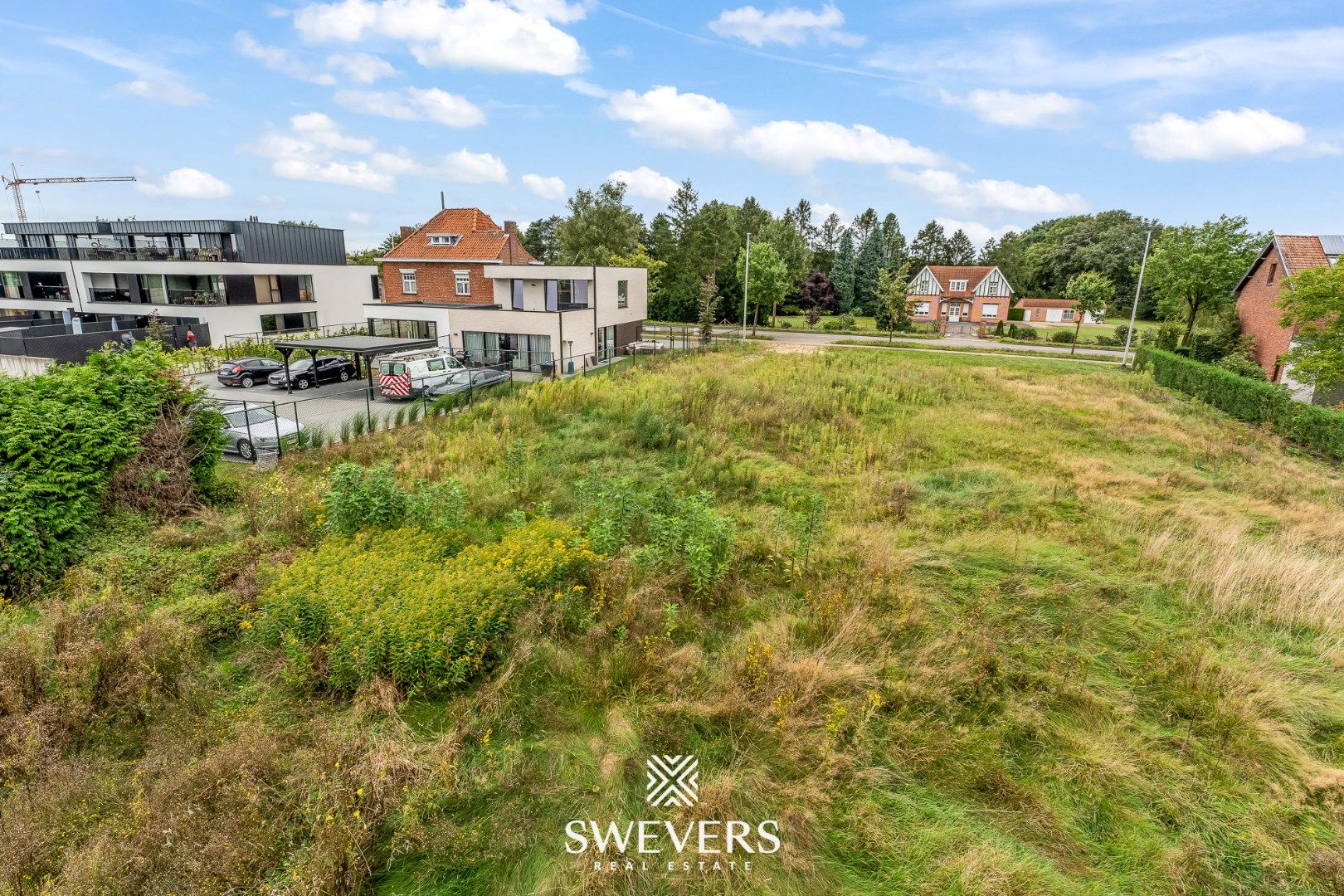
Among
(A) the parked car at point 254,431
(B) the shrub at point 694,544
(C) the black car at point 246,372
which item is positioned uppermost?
(C) the black car at point 246,372

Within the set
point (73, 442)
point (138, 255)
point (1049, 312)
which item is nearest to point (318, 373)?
point (73, 442)

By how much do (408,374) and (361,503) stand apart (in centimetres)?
1448

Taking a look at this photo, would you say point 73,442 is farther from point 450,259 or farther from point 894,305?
point 894,305

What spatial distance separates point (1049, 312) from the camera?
62562 mm

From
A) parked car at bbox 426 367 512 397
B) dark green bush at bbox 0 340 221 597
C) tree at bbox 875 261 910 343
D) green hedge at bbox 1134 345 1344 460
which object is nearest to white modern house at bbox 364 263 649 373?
parked car at bbox 426 367 512 397

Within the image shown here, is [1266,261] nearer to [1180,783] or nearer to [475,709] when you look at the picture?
[1180,783]

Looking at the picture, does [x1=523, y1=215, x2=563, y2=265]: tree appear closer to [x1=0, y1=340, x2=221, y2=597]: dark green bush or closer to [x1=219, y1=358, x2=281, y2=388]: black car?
[x1=219, y1=358, x2=281, y2=388]: black car

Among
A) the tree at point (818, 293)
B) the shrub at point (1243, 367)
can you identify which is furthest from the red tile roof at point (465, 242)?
the tree at point (818, 293)

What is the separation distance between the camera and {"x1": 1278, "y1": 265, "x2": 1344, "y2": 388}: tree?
19906mm

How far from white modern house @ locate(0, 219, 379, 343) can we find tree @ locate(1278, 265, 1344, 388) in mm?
47956

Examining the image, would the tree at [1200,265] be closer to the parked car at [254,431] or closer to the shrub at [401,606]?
Result: the shrub at [401,606]

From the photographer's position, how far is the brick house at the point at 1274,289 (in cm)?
2739

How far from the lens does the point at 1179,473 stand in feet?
45.7

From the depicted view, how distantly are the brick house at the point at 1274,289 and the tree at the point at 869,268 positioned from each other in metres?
34.9
